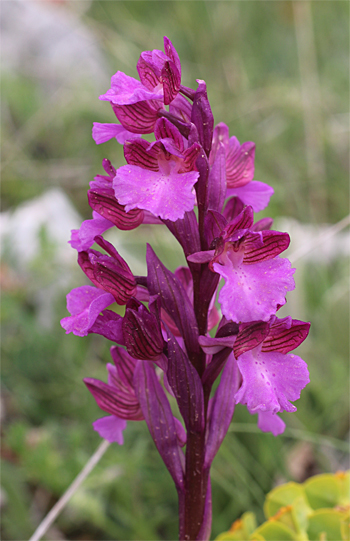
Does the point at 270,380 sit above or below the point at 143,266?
below

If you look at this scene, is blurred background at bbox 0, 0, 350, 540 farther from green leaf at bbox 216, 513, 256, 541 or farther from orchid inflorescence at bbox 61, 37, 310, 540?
orchid inflorescence at bbox 61, 37, 310, 540

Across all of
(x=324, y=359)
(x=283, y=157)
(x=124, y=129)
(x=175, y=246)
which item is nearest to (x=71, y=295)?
(x=124, y=129)

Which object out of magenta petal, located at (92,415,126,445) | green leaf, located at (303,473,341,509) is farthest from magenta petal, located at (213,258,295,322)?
green leaf, located at (303,473,341,509)

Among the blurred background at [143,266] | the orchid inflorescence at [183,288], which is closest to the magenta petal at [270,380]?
→ the orchid inflorescence at [183,288]

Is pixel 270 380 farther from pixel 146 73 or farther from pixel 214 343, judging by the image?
pixel 146 73

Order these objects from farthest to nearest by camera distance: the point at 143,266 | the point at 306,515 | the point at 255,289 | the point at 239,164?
1. the point at 143,266
2. the point at 306,515
3. the point at 239,164
4. the point at 255,289

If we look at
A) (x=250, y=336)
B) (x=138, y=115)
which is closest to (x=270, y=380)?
(x=250, y=336)
